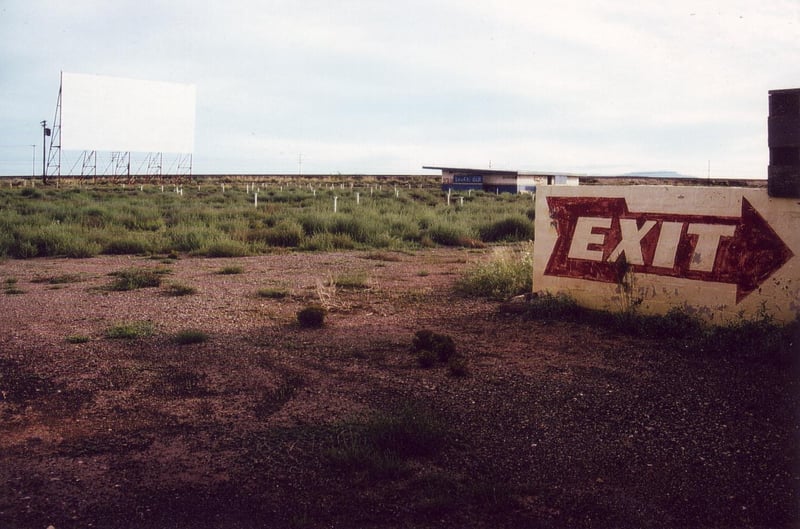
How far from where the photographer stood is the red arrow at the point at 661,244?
7.76 metres

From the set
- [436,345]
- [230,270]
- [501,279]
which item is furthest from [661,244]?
[230,270]

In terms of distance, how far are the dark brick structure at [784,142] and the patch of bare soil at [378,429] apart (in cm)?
204

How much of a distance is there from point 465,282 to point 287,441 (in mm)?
7290

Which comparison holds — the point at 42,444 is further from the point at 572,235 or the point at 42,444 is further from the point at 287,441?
the point at 572,235

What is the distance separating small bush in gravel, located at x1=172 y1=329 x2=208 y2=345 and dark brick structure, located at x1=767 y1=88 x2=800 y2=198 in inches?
255

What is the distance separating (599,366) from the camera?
6.86 m

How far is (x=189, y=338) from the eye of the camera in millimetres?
7762

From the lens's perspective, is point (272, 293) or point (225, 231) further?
point (225, 231)

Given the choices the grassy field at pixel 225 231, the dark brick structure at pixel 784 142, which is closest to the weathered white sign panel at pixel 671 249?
the dark brick structure at pixel 784 142

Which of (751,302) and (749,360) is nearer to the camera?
(749,360)

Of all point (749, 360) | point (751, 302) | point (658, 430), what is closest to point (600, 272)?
point (751, 302)

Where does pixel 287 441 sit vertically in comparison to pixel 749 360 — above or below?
below

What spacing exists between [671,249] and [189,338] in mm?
5758

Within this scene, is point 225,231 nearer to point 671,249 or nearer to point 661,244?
point 661,244
